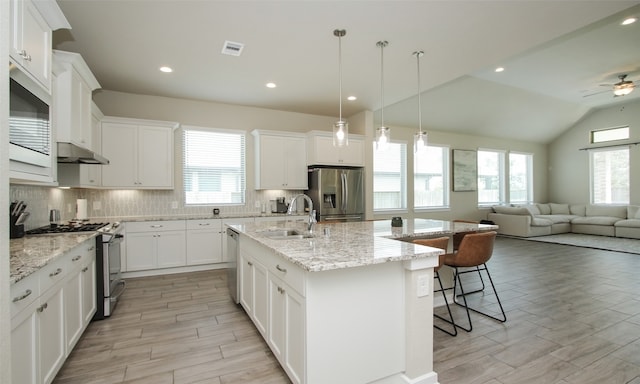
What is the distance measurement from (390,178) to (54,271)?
6591 millimetres

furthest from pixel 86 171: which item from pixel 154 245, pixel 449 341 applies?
pixel 449 341

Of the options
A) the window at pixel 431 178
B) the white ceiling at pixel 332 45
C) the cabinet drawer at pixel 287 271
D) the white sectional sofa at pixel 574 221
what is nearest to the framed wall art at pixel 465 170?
the window at pixel 431 178

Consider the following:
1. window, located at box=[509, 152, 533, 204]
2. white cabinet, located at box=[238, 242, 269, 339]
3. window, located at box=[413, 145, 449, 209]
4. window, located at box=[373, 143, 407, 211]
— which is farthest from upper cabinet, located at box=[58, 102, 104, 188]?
window, located at box=[509, 152, 533, 204]

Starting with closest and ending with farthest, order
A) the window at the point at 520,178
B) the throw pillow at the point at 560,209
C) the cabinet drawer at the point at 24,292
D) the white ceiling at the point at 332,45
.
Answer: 1. the cabinet drawer at the point at 24,292
2. the white ceiling at the point at 332,45
3. the throw pillow at the point at 560,209
4. the window at the point at 520,178

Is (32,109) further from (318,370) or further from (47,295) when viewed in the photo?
(318,370)

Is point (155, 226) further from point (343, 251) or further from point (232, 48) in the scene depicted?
point (343, 251)

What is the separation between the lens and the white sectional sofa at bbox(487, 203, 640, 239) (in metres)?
7.77

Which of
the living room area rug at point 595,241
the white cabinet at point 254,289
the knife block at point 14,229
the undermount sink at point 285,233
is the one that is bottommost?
the living room area rug at point 595,241

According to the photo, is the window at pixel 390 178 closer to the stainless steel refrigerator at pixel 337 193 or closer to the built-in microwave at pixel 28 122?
the stainless steel refrigerator at pixel 337 193

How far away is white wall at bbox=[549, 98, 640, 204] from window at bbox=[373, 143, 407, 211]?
6.35 metres

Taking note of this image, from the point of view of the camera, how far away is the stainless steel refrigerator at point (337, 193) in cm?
553

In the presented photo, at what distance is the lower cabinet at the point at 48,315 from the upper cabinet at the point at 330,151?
12.6ft

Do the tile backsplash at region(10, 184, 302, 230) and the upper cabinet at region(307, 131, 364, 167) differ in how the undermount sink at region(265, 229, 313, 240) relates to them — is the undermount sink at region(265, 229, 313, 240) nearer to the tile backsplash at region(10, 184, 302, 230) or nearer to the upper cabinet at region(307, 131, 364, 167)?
the tile backsplash at region(10, 184, 302, 230)

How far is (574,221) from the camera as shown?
864 centimetres
